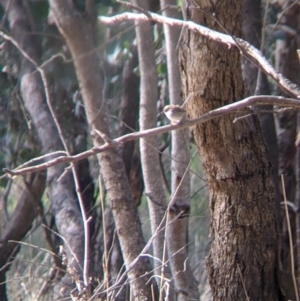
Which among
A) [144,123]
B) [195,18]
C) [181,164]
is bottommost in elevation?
[181,164]

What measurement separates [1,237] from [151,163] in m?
1.48

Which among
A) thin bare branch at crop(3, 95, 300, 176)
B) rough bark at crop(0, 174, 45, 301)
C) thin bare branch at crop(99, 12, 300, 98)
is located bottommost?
rough bark at crop(0, 174, 45, 301)

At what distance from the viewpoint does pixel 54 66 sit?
3264mm

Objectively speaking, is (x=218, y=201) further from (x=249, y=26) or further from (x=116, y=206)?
(x=249, y=26)

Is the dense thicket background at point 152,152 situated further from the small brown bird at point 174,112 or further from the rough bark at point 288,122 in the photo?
the small brown bird at point 174,112

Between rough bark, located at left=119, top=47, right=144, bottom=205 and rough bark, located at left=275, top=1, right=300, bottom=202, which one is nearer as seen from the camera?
rough bark, located at left=275, top=1, right=300, bottom=202

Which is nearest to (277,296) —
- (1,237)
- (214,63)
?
(214,63)

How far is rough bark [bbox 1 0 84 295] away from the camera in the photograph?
3.03m

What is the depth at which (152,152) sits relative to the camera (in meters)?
2.53

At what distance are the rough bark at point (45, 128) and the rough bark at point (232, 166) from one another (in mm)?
1233

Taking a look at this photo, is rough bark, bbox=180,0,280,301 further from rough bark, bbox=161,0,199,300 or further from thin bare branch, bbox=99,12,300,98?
rough bark, bbox=161,0,199,300

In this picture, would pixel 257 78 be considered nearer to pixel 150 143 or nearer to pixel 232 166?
pixel 150 143

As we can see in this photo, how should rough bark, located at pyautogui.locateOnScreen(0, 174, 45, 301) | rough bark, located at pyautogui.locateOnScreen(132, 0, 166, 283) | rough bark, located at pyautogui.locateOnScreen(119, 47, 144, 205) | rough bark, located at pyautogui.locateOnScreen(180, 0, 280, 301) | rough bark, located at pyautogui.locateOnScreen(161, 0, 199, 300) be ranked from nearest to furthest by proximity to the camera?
rough bark, located at pyautogui.locateOnScreen(180, 0, 280, 301)
rough bark, located at pyautogui.locateOnScreen(161, 0, 199, 300)
rough bark, located at pyautogui.locateOnScreen(132, 0, 166, 283)
rough bark, located at pyautogui.locateOnScreen(119, 47, 144, 205)
rough bark, located at pyautogui.locateOnScreen(0, 174, 45, 301)

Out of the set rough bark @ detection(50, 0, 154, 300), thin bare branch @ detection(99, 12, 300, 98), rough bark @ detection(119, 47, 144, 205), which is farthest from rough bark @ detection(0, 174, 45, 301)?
thin bare branch @ detection(99, 12, 300, 98)
